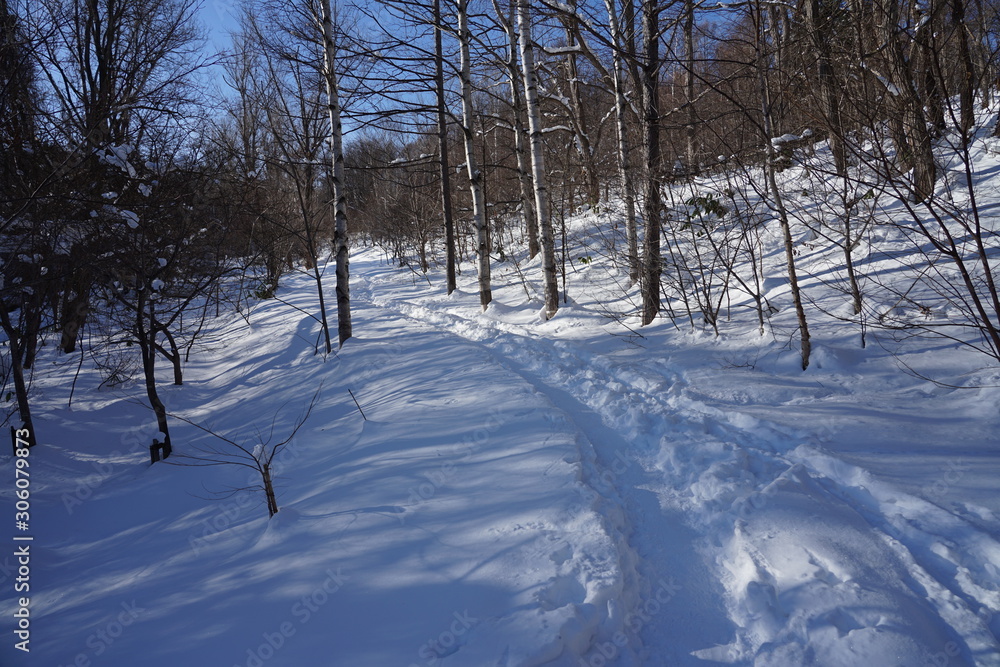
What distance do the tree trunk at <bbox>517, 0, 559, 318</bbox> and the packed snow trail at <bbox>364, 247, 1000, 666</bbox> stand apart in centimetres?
483

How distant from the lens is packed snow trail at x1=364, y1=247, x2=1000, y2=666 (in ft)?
6.93

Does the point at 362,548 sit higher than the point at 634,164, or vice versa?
the point at 634,164

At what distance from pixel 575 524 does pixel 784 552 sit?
1140mm

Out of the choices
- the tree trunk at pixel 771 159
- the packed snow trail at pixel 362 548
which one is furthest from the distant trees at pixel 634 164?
the packed snow trail at pixel 362 548

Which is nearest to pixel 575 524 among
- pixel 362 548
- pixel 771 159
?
pixel 362 548

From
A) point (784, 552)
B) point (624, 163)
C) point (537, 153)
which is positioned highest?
point (537, 153)

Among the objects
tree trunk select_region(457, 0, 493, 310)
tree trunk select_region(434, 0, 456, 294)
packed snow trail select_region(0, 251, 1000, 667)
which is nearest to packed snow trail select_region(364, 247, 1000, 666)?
packed snow trail select_region(0, 251, 1000, 667)

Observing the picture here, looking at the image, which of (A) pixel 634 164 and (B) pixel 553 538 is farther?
(A) pixel 634 164

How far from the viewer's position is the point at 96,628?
9.79ft

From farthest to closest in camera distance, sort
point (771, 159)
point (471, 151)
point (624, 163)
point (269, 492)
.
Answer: point (471, 151)
point (624, 163)
point (771, 159)
point (269, 492)

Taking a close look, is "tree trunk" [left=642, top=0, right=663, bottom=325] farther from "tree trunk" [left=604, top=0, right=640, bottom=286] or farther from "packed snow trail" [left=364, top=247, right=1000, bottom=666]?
"packed snow trail" [left=364, top=247, right=1000, bottom=666]

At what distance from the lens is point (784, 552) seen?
2.58 m

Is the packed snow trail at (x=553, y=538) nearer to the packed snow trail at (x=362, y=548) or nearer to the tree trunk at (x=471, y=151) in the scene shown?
the packed snow trail at (x=362, y=548)

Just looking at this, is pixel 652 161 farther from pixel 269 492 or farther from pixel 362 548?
pixel 269 492
